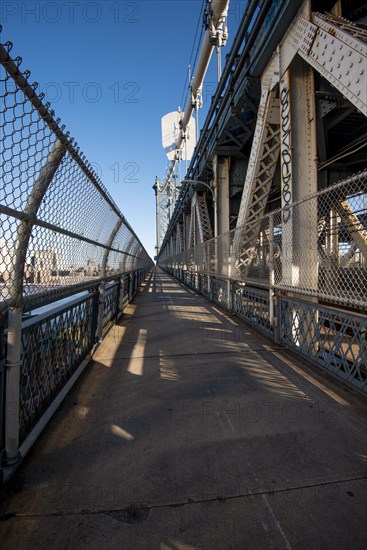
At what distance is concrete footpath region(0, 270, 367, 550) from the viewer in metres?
1.50

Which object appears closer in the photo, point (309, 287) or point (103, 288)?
point (309, 287)

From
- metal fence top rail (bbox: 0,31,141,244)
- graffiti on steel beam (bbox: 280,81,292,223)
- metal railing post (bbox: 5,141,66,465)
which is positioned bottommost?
metal railing post (bbox: 5,141,66,465)

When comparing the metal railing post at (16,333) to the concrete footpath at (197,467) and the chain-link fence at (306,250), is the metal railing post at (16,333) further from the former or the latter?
the chain-link fence at (306,250)

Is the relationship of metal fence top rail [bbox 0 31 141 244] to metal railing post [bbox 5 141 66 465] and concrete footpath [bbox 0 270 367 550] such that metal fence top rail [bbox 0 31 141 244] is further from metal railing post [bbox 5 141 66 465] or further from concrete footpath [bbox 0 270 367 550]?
concrete footpath [bbox 0 270 367 550]

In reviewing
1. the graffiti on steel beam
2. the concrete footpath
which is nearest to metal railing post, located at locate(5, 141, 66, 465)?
the concrete footpath

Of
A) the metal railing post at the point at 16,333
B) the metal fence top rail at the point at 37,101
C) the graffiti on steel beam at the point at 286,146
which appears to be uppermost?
the graffiti on steel beam at the point at 286,146

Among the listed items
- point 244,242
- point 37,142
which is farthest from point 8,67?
point 244,242

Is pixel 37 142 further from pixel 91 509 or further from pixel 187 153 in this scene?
pixel 187 153

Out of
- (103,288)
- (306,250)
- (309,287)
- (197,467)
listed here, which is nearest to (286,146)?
(306,250)

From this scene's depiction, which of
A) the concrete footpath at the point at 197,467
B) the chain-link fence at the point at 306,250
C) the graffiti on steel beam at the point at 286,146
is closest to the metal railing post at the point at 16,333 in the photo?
the concrete footpath at the point at 197,467

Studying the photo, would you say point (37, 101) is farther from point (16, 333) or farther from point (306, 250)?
point (306, 250)

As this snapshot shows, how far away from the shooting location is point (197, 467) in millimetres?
1953

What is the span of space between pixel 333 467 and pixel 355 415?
838 mm

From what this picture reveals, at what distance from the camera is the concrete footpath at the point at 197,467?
150cm
